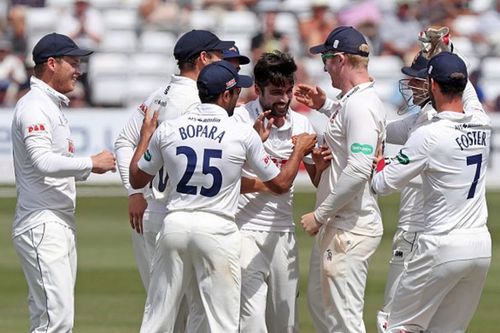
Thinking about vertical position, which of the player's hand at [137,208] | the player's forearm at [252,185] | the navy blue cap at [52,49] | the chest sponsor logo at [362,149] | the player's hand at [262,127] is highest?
the navy blue cap at [52,49]

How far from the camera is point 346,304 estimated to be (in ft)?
24.0

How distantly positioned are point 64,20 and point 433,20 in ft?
21.7

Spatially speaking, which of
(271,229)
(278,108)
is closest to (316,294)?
(271,229)

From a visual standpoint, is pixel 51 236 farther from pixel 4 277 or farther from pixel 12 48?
pixel 12 48

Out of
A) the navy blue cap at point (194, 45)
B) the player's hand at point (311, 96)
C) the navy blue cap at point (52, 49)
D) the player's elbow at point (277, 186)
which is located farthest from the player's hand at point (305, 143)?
the navy blue cap at point (52, 49)

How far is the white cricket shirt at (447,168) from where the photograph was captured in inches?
266

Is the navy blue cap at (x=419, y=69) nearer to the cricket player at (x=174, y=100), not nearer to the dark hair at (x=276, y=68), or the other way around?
the dark hair at (x=276, y=68)

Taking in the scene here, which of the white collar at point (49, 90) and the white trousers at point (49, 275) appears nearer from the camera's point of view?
the white trousers at point (49, 275)

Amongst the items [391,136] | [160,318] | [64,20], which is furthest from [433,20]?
[160,318]

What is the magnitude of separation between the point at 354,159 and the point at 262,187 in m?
0.62

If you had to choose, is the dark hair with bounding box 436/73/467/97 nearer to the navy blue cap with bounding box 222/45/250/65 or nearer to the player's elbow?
the player's elbow

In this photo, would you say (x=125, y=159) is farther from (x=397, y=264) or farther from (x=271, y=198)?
(x=397, y=264)

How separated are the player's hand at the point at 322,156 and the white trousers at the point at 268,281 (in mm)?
500

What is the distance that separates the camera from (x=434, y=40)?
Result: 25.3 feet
